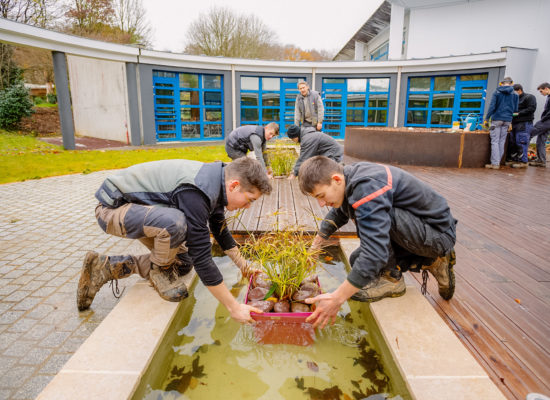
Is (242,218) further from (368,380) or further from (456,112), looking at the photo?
(456,112)

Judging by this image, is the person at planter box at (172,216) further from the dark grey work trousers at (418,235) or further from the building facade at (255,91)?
the building facade at (255,91)

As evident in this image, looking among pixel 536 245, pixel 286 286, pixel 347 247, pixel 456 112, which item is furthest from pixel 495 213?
pixel 456 112

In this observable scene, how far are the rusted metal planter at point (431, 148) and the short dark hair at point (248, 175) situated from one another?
6.83 m

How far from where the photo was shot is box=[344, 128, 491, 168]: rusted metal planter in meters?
7.59

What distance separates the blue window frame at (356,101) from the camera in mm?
14766

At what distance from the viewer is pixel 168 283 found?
2285 mm

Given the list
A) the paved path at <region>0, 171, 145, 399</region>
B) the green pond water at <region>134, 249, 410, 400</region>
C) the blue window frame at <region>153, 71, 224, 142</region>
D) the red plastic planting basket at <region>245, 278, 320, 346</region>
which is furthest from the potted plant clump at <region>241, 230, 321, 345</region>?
the blue window frame at <region>153, 71, 224, 142</region>

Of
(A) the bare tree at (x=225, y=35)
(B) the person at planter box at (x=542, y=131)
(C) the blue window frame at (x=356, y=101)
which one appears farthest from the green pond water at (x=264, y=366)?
(A) the bare tree at (x=225, y=35)

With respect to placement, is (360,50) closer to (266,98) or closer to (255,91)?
(266,98)

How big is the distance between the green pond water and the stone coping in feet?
0.33

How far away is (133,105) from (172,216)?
1248 centimetres

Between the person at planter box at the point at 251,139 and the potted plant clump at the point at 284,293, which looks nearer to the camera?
the potted plant clump at the point at 284,293

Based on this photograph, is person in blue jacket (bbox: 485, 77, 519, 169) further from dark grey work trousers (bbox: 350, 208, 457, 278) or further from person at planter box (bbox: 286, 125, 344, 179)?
dark grey work trousers (bbox: 350, 208, 457, 278)

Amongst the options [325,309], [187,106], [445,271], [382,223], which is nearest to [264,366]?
[325,309]
